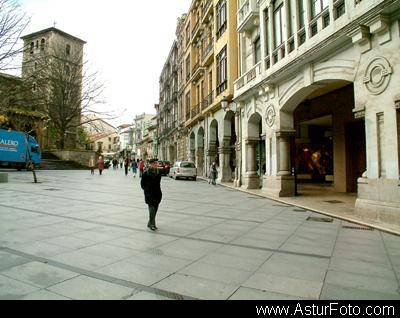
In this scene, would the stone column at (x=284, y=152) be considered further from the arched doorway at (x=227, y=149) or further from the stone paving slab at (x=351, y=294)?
the stone paving slab at (x=351, y=294)

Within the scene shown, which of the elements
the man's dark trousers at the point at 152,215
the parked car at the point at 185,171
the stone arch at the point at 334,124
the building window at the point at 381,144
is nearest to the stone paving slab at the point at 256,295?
the man's dark trousers at the point at 152,215

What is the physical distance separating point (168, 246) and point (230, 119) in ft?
61.2

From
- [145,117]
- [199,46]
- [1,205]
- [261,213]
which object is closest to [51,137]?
[199,46]

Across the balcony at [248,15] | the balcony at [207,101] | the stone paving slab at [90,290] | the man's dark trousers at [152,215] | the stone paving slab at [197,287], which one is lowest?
the stone paving slab at [197,287]

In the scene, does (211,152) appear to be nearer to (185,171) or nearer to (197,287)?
(185,171)

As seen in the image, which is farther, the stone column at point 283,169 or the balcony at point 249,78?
the balcony at point 249,78

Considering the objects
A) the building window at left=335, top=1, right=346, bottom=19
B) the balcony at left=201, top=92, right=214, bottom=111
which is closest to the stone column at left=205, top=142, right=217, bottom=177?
the balcony at left=201, top=92, right=214, bottom=111

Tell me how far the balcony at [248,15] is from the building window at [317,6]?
5.37m

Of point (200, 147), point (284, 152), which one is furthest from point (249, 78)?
point (200, 147)

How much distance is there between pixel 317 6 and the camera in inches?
448

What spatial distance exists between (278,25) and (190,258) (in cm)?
1306

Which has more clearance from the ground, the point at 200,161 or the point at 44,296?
the point at 200,161

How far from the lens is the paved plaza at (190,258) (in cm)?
351
